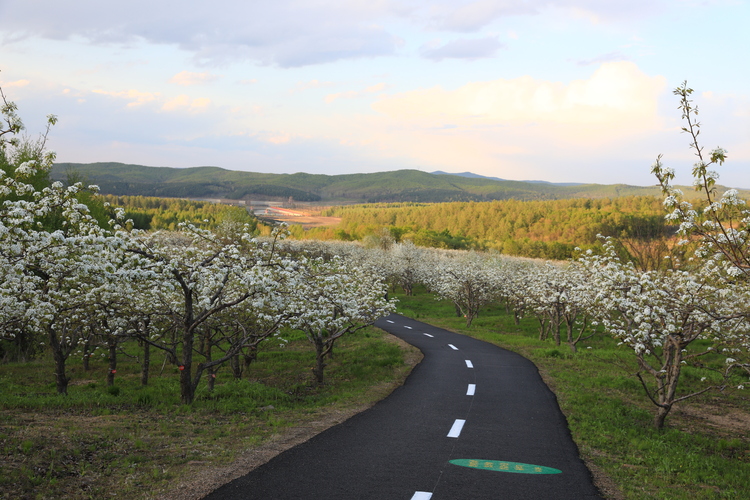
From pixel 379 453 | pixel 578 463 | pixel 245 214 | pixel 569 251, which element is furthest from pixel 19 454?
pixel 569 251

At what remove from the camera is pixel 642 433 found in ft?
39.6

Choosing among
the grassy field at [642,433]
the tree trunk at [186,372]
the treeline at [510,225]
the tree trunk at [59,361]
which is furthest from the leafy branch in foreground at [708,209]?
the treeline at [510,225]

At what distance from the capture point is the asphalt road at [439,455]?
23.3 ft

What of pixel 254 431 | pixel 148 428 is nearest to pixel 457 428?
pixel 254 431

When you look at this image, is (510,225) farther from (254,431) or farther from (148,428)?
(148,428)

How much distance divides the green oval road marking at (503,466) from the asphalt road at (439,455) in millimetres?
17

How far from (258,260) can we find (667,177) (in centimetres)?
955

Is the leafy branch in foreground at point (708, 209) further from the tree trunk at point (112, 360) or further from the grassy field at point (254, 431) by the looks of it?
the tree trunk at point (112, 360)

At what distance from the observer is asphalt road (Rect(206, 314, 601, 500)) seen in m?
7.11

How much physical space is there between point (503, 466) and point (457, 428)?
106 inches

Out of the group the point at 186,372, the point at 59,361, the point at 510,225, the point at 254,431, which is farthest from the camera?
the point at 510,225

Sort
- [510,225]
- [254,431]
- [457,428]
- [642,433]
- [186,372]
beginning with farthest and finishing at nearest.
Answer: [510,225] → [186,372] → [642,433] → [457,428] → [254,431]

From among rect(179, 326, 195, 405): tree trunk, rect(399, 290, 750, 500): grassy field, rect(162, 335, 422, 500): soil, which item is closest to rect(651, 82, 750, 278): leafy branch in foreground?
rect(399, 290, 750, 500): grassy field

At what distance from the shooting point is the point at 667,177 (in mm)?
8516
